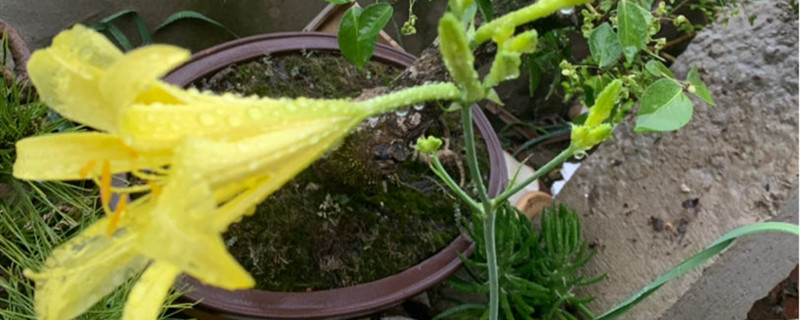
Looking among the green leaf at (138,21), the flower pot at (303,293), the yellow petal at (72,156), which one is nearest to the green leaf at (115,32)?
the green leaf at (138,21)

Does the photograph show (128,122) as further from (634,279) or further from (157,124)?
(634,279)

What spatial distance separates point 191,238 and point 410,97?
0.16 metres

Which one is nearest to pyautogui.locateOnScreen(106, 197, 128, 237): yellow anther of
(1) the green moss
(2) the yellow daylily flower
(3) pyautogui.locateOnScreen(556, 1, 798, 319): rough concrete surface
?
(2) the yellow daylily flower

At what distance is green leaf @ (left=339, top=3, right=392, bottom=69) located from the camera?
2.61 ft

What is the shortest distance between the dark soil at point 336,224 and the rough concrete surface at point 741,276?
0.38 metres

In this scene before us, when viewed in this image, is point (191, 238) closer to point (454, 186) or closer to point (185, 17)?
point (454, 186)

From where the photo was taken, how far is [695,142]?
46.1 inches

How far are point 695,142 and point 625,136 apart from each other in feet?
0.37

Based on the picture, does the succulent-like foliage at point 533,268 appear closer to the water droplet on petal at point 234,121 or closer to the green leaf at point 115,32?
the water droplet on petal at point 234,121

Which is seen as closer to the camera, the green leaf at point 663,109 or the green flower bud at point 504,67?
the green flower bud at point 504,67

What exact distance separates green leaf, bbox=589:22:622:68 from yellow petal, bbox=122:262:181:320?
0.59 meters

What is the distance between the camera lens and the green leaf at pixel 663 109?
74 centimetres

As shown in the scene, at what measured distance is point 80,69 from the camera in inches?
17.2

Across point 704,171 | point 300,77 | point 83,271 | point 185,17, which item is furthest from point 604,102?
point 185,17
